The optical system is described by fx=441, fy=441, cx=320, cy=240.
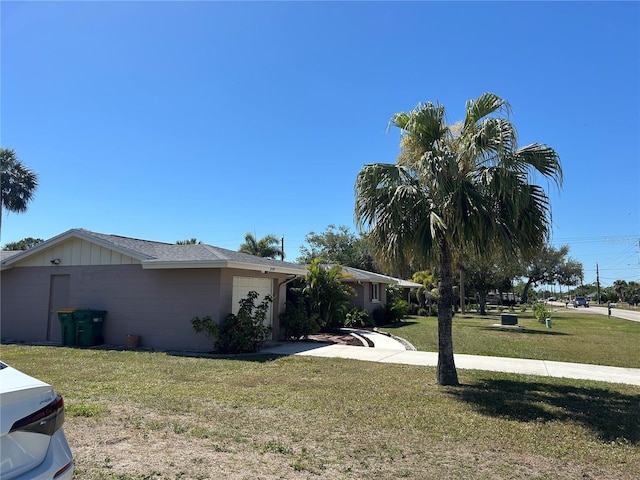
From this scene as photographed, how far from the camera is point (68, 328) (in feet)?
46.1

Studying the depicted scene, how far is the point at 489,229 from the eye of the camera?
7922 millimetres

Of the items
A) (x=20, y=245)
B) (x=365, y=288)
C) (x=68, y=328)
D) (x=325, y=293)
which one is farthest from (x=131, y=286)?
(x=20, y=245)

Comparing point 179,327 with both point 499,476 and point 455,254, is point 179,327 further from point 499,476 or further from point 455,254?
point 499,476

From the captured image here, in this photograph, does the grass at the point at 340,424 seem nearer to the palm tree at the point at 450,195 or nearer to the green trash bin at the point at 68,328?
the palm tree at the point at 450,195

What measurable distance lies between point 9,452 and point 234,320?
1022cm

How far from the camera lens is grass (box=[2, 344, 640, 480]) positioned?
446 centimetres

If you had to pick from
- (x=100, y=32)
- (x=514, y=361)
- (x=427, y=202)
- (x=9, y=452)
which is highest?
(x=100, y=32)

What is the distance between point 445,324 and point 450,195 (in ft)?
8.47

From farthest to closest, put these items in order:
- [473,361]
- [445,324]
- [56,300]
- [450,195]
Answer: [56,300] < [473,361] < [445,324] < [450,195]

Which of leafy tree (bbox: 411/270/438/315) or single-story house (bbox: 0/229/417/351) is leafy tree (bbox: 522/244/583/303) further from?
single-story house (bbox: 0/229/417/351)

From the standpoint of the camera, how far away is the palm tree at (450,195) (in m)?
7.89

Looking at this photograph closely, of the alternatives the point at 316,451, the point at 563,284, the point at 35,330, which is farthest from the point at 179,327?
the point at 563,284

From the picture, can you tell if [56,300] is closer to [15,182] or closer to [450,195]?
[15,182]

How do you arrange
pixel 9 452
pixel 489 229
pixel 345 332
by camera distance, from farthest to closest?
pixel 345 332
pixel 489 229
pixel 9 452
